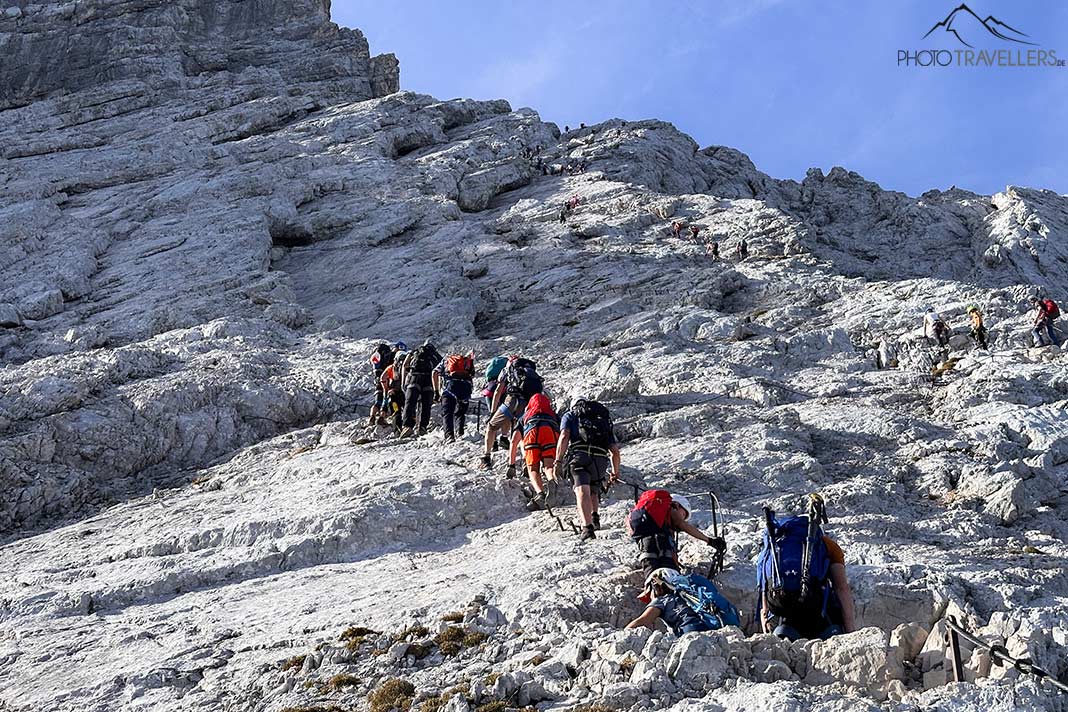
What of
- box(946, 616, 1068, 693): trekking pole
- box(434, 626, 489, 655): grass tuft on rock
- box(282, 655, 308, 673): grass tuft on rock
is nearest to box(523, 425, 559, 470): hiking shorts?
box(434, 626, 489, 655): grass tuft on rock

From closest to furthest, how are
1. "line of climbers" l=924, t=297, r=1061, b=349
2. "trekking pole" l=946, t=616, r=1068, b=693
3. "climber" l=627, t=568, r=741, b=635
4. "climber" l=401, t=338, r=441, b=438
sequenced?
"trekking pole" l=946, t=616, r=1068, b=693 < "climber" l=627, t=568, r=741, b=635 < "climber" l=401, t=338, r=441, b=438 < "line of climbers" l=924, t=297, r=1061, b=349

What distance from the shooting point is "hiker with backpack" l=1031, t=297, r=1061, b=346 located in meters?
26.1

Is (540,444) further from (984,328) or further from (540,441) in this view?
(984,328)

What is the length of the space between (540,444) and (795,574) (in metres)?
6.81

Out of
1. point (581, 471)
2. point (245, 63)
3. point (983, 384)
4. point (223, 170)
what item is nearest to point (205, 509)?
point (581, 471)

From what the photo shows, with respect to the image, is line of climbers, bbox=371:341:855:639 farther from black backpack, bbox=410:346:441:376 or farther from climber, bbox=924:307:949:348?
climber, bbox=924:307:949:348

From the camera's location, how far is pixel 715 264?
38719 mm

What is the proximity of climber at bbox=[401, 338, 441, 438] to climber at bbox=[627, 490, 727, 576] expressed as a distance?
11.2 m

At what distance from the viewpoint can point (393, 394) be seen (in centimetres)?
2381

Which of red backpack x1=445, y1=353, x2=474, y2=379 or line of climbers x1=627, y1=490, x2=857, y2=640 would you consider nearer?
line of climbers x1=627, y1=490, x2=857, y2=640

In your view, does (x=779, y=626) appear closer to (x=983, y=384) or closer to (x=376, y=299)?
(x=983, y=384)

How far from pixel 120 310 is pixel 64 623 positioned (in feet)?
76.6

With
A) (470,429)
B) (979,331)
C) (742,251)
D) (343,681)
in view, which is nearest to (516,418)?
(470,429)

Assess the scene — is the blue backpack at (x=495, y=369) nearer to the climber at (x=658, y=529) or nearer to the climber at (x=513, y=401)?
the climber at (x=513, y=401)
